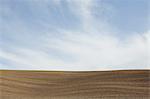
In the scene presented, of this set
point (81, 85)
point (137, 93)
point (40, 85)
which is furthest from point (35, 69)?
point (137, 93)

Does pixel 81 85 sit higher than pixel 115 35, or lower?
lower

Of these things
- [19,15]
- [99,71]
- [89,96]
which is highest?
[19,15]

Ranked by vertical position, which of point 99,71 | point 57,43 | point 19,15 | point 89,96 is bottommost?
point 89,96

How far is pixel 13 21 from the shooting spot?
1.47m

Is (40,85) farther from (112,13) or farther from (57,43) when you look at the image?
(112,13)

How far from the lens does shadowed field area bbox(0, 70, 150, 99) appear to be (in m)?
1.43

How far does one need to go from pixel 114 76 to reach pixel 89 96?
5.2 inches

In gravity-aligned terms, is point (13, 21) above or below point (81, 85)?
above

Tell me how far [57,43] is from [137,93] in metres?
0.38

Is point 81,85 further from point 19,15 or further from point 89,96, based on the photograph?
point 19,15

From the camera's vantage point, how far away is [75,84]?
57.3 inches

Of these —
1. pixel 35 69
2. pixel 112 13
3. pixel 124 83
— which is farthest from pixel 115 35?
pixel 35 69

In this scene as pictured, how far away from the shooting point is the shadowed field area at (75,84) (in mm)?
1435

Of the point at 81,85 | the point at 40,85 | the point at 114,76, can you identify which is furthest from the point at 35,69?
the point at 114,76
